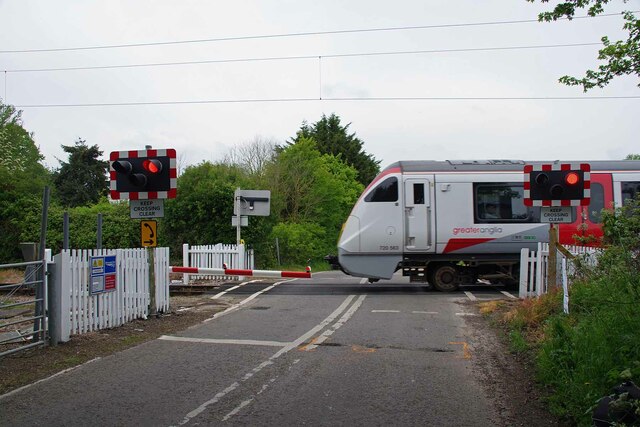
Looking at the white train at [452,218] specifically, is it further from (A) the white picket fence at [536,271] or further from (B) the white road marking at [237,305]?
(B) the white road marking at [237,305]

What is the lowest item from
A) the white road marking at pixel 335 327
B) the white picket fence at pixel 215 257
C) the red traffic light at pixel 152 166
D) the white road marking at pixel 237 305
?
the white road marking at pixel 335 327

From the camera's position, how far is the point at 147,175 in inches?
414

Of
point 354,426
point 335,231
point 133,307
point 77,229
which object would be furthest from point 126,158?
point 335,231

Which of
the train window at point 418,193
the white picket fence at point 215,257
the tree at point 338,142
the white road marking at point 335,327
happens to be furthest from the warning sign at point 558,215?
the tree at point 338,142

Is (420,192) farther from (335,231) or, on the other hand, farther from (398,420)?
(335,231)

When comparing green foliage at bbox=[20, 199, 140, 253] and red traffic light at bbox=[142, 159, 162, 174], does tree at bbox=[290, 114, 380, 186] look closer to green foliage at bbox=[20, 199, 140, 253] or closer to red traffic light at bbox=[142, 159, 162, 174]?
green foliage at bbox=[20, 199, 140, 253]

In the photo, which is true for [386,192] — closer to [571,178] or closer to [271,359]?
[571,178]

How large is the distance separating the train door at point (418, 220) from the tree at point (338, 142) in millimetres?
40835

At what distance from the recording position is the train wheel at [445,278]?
16.1m

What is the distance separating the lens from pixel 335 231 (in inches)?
1793

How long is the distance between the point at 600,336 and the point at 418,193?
9815 mm

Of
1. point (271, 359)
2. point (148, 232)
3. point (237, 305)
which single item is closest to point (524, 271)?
point (237, 305)

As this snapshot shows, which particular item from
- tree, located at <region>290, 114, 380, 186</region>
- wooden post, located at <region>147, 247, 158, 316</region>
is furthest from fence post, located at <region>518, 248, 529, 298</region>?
tree, located at <region>290, 114, 380, 186</region>

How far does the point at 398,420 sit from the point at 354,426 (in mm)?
448
